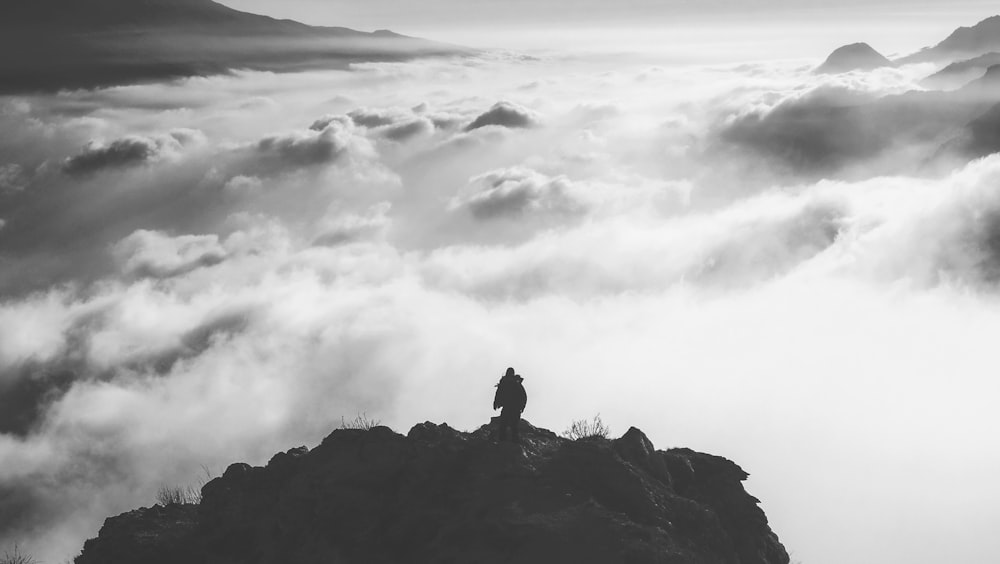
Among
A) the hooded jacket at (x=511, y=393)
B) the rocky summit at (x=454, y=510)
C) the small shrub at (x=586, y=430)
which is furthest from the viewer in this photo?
the small shrub at (x=586, y=430)

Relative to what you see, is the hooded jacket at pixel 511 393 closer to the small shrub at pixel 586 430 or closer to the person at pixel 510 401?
the person at pixel 510 401

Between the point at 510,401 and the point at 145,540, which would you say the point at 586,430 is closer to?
the point at 510,401

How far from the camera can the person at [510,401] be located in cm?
2194

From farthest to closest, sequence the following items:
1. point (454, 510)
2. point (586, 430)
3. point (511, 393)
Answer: point (586, 430)
point (511, 393)
point (454, 510)

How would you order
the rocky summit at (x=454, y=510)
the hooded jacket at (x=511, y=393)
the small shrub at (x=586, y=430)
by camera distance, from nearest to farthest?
the rocky summit at (x=454, y=510)
the hooded jacket at (x=511, y=393)
the small shrub at (x=586, y=430)

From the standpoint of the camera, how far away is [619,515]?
66.5ft

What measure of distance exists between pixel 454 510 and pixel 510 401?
3571mm

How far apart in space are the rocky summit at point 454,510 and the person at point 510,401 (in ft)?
2.04

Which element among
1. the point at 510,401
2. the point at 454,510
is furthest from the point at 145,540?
the point at 510,401

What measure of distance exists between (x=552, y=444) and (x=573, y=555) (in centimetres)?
515

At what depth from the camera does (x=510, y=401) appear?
2219cm

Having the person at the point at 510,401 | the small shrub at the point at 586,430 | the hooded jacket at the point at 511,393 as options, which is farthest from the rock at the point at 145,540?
the small shrub at the point at 586,430

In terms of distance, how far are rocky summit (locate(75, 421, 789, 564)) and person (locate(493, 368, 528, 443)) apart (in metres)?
0.62

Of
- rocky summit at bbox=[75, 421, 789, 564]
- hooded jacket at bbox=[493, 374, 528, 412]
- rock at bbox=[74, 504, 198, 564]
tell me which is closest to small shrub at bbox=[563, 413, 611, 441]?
rocky summit at bbox=[75, 421, 789, 564]
